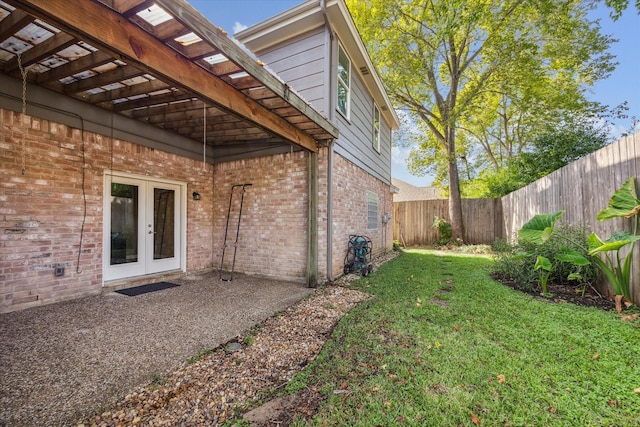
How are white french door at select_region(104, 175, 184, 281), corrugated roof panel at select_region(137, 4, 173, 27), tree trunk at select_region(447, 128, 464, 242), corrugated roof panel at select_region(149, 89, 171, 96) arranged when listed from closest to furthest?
corrugated roof panel at select_region(137, 4, 173, 27) → corrugated roof panel at select_region(149, 89, 171, 96) → white french door at select_region(104, 175, 184, 281) → tree trunk at select_region(447, 128, 464, 242)

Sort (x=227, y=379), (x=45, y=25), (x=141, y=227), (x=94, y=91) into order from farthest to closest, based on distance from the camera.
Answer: (x=141, y=227) < (x=94, y=91) < (x=45, y=25) < (x=227, y=379)

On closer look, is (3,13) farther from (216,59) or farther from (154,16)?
Answer: (216,59)

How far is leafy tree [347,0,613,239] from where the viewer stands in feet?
30.5

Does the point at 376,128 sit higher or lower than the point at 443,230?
higher

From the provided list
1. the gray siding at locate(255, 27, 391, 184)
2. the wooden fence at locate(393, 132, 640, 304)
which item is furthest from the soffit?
the wooden fence at locate(393, 132, 640, 304)

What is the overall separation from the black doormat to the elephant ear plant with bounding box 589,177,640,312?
615 cm

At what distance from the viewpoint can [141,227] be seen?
4859 millimetres

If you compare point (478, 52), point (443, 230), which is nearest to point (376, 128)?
point (443, 230)

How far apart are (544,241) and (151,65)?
5.29 meters

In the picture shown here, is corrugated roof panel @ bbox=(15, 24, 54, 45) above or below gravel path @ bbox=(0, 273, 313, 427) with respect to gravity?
above

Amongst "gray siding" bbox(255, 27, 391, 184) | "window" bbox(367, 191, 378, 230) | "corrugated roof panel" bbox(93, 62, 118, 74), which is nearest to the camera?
"corrugated roof panel" bbox(93, 62, 118, 74)

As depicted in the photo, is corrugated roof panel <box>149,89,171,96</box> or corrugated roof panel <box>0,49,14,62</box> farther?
corrugated roof panel <box>149,89,171,96</box>

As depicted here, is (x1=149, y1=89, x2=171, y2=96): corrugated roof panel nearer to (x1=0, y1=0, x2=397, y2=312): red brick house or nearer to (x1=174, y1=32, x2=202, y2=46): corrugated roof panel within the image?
(x1=0, y1=0, x2=397, y2=312): red brick house

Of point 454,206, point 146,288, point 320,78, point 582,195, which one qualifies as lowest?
point 146,288
